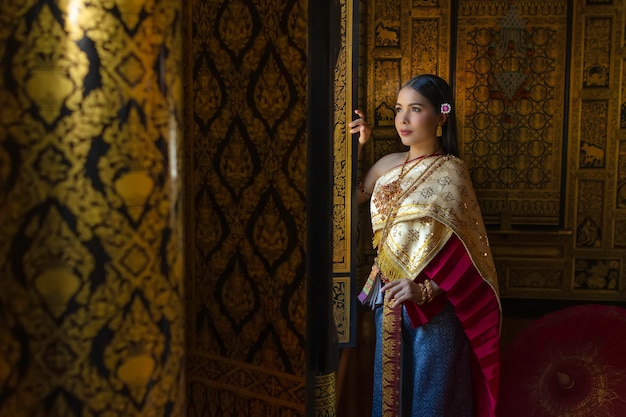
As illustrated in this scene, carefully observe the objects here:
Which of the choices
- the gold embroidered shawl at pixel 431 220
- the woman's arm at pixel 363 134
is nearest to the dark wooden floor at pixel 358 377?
the woman's arm at pixel 363 134

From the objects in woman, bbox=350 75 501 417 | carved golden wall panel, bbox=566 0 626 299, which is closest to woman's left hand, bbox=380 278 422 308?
woman, bbox=350 75 501 417

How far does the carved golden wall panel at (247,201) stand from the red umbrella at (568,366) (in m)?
2.29

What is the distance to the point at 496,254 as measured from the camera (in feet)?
20.9

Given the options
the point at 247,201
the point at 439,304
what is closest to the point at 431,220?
the point at 439,304

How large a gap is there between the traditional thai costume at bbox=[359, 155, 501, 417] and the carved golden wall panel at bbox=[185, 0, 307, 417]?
1.33m

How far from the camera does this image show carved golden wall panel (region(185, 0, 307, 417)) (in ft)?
3.73

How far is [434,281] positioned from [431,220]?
0.74 ft

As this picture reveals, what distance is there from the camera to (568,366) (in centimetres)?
312

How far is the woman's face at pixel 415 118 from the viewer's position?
245 cm

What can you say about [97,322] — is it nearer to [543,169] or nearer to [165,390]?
[165,390]

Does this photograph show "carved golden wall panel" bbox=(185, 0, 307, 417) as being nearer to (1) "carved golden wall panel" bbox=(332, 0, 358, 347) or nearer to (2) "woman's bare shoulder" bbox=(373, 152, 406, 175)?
(2) "woman's bare shoulder" bbox=(373, 152, 406, 175)

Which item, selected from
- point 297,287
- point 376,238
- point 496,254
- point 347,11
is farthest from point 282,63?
point 496,254

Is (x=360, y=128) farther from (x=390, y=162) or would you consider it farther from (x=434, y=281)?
(x=434, y=281)

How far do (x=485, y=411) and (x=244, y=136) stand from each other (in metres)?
1.81
